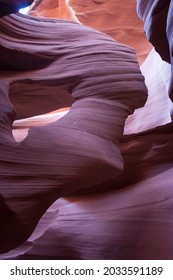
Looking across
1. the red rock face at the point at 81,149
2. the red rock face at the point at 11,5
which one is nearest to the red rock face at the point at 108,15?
the red rock face at the point at 81,149

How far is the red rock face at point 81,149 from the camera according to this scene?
214 cm

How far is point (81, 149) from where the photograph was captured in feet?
7.63

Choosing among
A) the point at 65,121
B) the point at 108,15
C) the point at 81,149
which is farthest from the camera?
the point at 108,15

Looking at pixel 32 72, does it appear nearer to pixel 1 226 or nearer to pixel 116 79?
pixel 116 79

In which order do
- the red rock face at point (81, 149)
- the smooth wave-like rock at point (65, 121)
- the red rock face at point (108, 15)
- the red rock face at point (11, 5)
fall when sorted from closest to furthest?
the smooth wave-like rock at point (65, 121), the red rock face at point (81, 149), the red rock face at point (11, 5), the red rock face at point (108, 15)

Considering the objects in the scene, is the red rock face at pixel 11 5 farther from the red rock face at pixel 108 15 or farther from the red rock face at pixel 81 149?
the red rock face at pixel 108 15

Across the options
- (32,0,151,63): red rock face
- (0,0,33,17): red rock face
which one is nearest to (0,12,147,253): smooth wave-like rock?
(0,0,33,17): red rock face

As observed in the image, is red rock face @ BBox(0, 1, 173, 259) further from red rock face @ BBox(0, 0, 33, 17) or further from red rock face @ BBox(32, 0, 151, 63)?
red rock face @ BBox(32, 0, 151, 63)

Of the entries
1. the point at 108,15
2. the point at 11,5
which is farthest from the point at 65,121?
the point at 108,15

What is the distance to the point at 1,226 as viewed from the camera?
1.90 m

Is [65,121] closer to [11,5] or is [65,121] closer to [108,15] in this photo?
[11,5]

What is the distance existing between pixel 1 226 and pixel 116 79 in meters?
1.49
